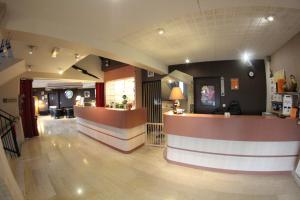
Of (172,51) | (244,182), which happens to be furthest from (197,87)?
(244,182)

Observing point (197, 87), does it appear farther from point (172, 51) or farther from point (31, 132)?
point (31, 132)

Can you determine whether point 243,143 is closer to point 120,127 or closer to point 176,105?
point 176,105

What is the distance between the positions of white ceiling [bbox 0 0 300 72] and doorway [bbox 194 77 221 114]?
5.41ft

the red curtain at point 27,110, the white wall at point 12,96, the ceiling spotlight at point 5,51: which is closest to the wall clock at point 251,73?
the ceiling spotlight at point 5,51

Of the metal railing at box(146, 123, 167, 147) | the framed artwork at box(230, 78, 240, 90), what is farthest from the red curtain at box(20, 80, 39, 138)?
the framed artwork at box(230, 78, 240, 90)

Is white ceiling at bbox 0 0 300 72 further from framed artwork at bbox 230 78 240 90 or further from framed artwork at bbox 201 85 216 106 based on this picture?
framed artwork at bbox 201 85 216 106

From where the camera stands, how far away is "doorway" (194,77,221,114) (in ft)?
17.6

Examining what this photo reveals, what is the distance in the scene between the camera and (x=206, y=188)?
8.57ft

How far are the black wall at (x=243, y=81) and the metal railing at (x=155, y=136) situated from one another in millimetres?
2252

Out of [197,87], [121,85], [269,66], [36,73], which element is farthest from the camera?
[121,85]

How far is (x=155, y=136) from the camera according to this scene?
5551 mm

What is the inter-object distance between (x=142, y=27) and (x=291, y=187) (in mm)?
3550

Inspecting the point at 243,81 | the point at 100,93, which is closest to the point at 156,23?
the point at 243,81

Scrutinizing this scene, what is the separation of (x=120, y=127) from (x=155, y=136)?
5.45 ft
